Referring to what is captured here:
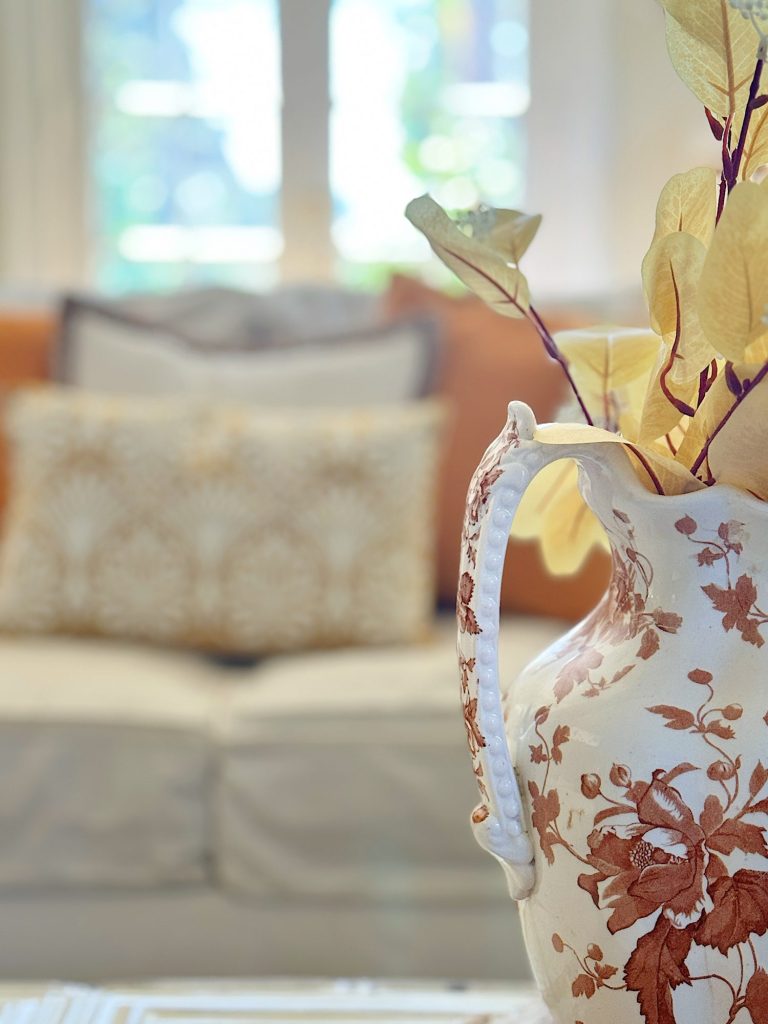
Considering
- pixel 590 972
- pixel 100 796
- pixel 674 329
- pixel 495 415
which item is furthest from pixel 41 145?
pixel 590 972

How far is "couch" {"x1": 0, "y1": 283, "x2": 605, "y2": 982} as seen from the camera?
58.2 inches

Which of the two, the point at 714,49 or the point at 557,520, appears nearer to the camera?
the point at 714,49

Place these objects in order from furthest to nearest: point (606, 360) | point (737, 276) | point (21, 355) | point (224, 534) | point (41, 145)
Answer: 1. point (41, 145)
2. point (21, 355)
3. point (224, 534)
4. point (606, 360)
5. point (737, 276)

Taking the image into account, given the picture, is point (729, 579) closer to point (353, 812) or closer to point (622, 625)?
point (622, 625)

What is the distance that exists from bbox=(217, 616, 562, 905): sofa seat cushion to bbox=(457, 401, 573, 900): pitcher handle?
0.90m

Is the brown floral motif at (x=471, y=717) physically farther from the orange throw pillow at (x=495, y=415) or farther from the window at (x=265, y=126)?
the window at (x=265, y=126)

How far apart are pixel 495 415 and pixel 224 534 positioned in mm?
469

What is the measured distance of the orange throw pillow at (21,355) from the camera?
2.00 m

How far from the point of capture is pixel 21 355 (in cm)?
203

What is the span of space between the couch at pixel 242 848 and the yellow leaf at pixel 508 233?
98 centimetres

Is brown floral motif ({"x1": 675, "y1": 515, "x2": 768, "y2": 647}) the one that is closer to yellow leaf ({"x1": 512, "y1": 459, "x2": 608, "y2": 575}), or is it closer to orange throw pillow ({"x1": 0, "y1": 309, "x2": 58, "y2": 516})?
yellow leaf ({"x1": 512, "y1": 459, "x2": 608, "y2": 575})

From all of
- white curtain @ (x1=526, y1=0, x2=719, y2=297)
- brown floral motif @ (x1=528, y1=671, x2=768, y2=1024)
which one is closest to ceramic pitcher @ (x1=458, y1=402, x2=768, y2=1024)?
brown floral motif @ (x1=528, y1=671, x2=768, y2=1024)

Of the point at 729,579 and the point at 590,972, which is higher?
the point at 729,579

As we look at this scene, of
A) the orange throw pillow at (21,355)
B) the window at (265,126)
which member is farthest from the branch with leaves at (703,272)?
the window at (265,126)
